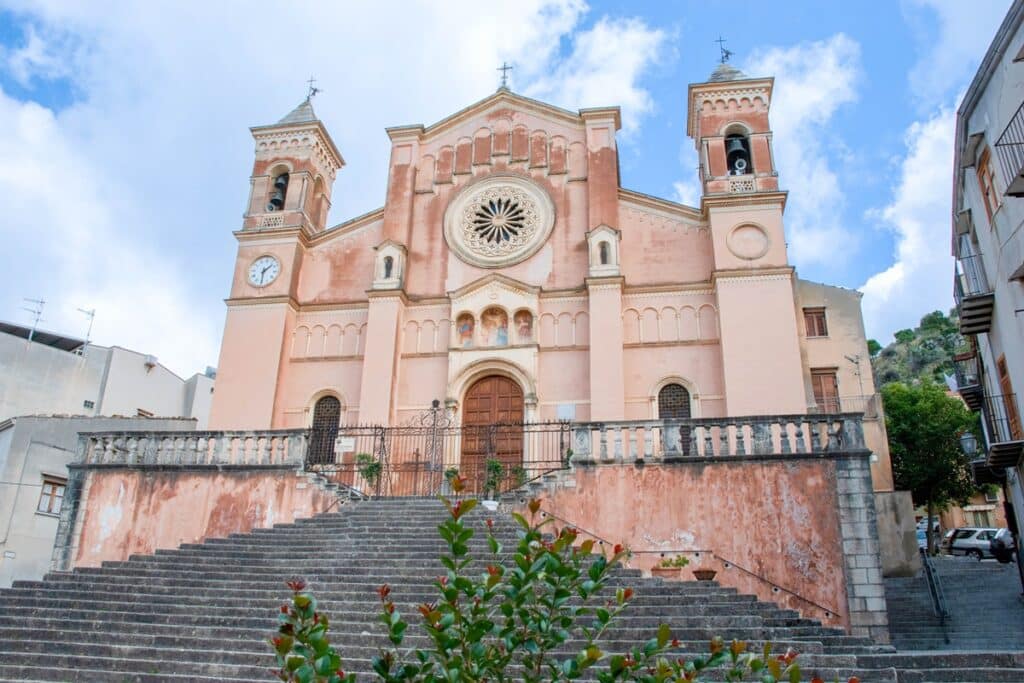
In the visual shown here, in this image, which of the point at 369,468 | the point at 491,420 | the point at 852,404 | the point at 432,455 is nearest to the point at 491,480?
the point at 432,455

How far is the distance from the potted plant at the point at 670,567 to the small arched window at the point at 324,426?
10554mm

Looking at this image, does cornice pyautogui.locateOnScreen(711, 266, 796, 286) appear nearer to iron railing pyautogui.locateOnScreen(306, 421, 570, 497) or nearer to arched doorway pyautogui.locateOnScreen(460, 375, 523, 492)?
iron railing pyautogui.locateOnScreen(306, 421, 570, 497)

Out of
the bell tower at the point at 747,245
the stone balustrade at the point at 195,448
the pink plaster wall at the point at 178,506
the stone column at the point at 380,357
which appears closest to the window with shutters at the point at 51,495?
the stone balustrade at the point at 195,448

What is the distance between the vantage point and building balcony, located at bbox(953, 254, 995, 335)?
14.6 metres

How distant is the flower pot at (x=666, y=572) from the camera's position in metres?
12.1

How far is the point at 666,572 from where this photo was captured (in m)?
12.2

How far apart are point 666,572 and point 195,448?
9672 millimetres

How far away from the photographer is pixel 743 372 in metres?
18.1

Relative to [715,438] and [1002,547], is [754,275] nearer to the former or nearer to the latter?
[715,438]

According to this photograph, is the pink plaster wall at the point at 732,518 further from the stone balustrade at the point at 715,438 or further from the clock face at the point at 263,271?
the clock face at the point at 263,271

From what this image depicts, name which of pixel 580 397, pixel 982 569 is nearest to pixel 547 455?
pixel 580 397

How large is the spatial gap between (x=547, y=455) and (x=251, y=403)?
8352mm

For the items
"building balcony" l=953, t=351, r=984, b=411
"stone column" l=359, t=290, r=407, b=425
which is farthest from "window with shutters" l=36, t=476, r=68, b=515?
"building balcony" l=953, t=351, r=984, b=411

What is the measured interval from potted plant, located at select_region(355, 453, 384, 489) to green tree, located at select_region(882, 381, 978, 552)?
26.0 meters
